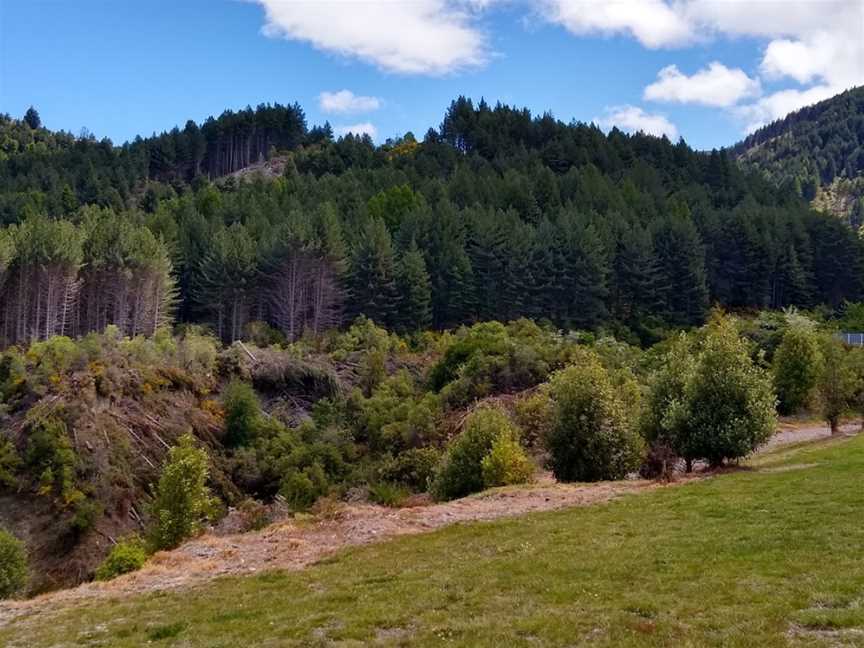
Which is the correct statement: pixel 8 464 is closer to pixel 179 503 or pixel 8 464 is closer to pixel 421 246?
pixel 179 503

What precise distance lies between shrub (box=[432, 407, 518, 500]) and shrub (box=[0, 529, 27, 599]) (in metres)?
15.3

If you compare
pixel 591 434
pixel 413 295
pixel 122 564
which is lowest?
pixel 122 564

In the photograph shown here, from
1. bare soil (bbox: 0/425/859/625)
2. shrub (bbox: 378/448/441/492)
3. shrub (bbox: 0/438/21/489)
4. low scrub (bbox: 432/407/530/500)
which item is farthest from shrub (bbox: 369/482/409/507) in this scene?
shrub (bbox: 0/438/21/489)

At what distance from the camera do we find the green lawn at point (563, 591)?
9.45 m

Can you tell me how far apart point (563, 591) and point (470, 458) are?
1646 centimetres

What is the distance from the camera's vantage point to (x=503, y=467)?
26.0 metres

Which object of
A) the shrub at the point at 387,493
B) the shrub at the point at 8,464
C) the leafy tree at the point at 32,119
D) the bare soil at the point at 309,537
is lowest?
the shrub at the point at 387,493

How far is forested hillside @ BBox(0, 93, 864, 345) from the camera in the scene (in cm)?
6197

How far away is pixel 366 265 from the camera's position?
68062mm

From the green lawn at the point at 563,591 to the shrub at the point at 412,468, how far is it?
744 inches

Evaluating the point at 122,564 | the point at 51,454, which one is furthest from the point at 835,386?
the point at 51,454

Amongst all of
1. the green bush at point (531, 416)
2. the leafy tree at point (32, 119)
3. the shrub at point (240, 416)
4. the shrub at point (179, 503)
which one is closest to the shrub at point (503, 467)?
the green bush at point (531, 416)

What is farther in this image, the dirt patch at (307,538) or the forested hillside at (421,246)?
the forested hillside at (421,246)

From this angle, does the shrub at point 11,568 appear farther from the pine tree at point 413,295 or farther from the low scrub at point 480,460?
the pine tree at point 413,295
